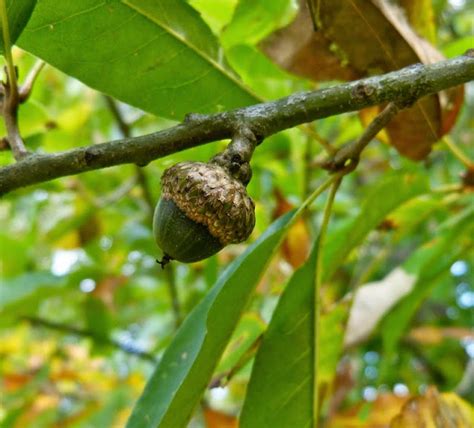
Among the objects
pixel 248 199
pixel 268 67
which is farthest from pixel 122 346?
pixel 248 199

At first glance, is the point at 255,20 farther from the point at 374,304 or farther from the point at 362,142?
the point at 374,304

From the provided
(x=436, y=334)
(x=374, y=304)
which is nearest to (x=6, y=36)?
(x=374, y=304)

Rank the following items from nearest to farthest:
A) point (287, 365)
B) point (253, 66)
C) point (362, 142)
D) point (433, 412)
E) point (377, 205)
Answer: point (362, 142) < point (287, 365) < point (433, 412) < point (377, 205) < point (253, 66)

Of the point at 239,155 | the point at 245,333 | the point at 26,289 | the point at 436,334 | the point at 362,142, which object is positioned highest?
the point at 239,155

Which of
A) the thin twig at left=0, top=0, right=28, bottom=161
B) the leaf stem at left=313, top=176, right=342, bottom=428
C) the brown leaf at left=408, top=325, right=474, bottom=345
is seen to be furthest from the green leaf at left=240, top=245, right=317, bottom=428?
the brown leaf at left=408, top=325, right=474, bottom=345

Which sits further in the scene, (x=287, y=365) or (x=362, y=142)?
(x=287, y=365)

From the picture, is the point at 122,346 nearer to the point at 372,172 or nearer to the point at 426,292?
the point at 426,292

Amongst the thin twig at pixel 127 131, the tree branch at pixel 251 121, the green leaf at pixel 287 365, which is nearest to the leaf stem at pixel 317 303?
the green leaf at pixel 287 365
